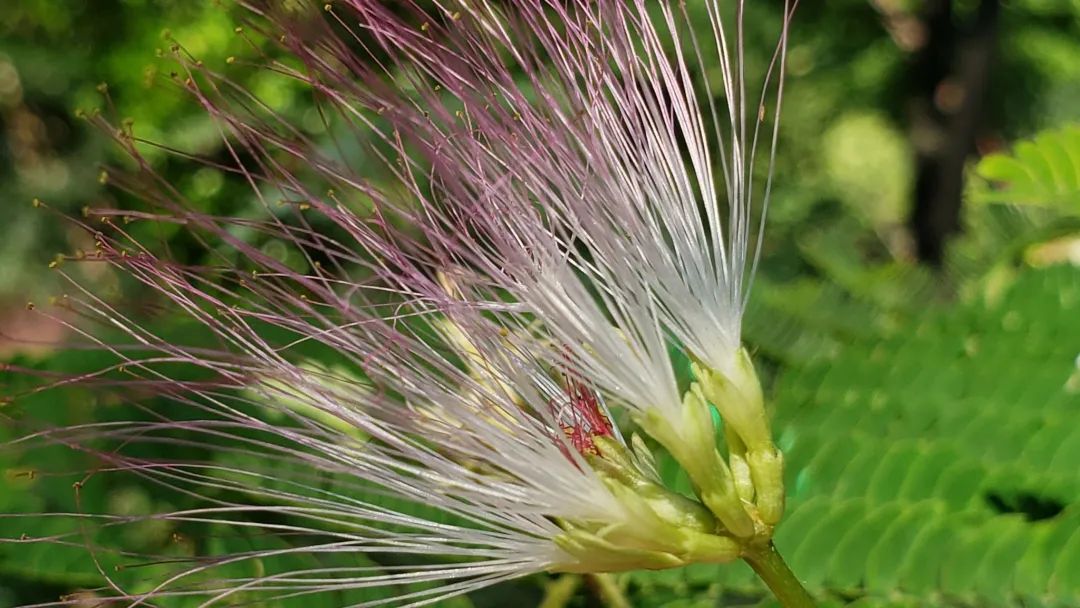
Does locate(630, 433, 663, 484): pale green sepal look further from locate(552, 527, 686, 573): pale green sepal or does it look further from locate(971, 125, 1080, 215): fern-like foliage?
locate(971, 125, 1080, 215): fern-like foliage

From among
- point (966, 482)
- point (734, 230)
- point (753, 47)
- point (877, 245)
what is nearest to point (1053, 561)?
point (966, 482)

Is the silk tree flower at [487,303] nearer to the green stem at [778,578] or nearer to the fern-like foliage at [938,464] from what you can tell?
the green stem at [778,578]

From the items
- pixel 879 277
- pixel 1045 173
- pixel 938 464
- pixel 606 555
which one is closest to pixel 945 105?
pixel 879 277

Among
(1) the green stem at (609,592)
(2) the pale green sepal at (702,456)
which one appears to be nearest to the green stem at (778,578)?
(2) the pale green sepal at (702,456)

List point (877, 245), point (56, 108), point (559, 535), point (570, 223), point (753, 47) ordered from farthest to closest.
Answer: point (56, 108) → point (877, 245) → point (753, 47) → point (570, 223) → point (559, 535)

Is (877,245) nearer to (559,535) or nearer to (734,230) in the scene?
(734,230)
